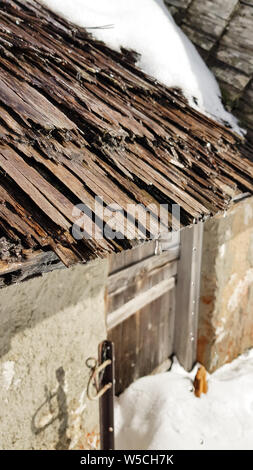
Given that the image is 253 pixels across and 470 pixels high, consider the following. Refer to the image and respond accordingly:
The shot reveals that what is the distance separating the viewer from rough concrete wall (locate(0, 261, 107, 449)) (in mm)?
1862

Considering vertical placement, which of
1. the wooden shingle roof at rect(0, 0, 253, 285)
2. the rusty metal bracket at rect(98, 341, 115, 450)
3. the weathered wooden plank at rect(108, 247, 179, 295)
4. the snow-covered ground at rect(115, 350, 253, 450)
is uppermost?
the wooden shingle roof at rect(0, 0, 253, 285)

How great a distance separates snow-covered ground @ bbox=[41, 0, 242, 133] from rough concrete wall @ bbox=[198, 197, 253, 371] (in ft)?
2.97

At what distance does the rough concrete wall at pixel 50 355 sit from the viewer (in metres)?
1.86

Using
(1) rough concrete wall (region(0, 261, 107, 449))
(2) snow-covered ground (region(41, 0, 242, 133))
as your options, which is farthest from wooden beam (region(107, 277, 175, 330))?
(2) snow-covered ground (region(41, 0, 242, 133))

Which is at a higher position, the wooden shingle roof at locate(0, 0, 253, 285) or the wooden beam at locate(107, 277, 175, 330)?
the wooden shingle roof at locate(0, 0, 253, 285)

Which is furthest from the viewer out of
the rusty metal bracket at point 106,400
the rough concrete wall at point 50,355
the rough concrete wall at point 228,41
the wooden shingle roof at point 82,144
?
the rough concrete wall at point 228,41

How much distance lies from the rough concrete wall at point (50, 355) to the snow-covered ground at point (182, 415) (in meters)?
0.62

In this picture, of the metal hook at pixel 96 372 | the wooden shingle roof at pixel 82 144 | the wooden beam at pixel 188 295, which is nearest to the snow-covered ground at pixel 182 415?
the wooden beam at pixel 188 295

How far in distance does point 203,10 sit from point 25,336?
3295mm

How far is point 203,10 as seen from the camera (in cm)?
348

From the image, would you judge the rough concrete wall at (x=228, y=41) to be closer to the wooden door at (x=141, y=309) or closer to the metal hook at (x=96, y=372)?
the wooden door at (x=141, y=309)

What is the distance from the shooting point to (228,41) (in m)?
3.34

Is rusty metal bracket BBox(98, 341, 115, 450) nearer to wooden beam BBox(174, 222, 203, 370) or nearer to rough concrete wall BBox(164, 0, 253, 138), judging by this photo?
wooden beam BBox(174, 222, 203, 370)
